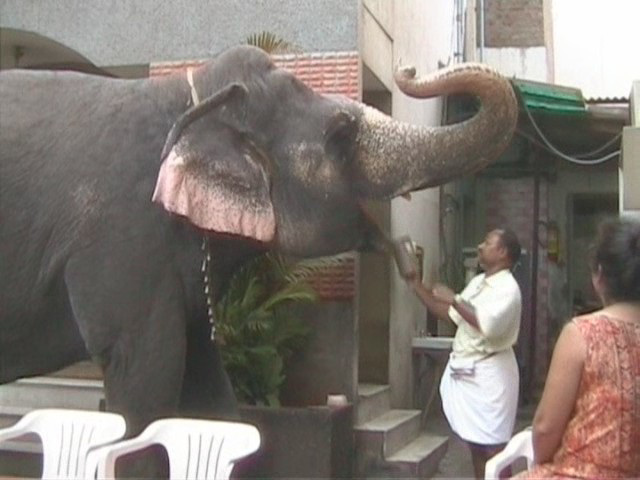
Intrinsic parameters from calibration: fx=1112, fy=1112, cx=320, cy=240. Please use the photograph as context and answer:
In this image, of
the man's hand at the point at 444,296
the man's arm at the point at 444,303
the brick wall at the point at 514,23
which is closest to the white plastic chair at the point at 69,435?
the man's arm at the point at 444,303

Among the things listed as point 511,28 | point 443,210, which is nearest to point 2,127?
point 443,210

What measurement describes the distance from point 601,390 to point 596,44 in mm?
9639

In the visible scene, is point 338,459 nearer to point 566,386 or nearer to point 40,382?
point 40,382

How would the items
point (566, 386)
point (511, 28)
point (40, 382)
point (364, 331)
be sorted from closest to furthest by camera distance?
1. point (566, 386)
2. point (40, 382)
3. point (364, 331)
4. point (511, 28)

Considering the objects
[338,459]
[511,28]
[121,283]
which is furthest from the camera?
[511,28]

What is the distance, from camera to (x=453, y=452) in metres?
7.05

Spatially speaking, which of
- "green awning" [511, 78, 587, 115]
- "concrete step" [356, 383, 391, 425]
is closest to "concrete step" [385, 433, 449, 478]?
"concrete step" [356, 383, 391, 425]

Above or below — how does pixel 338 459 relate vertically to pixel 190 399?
below

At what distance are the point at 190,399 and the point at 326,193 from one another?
928mm

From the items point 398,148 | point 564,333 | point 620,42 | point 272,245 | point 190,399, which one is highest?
point 620,42

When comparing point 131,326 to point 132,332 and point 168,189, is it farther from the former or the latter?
point 168,189

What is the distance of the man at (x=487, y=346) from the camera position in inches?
198

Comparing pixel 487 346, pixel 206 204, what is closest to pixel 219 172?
Answer: pixel 206 204

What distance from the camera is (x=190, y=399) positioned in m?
4.05
